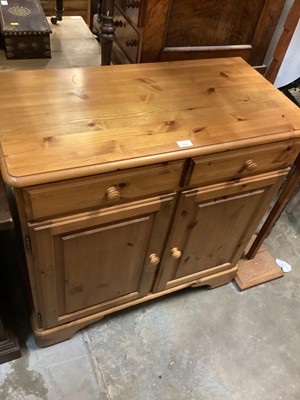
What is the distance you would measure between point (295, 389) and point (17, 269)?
122 centimetres

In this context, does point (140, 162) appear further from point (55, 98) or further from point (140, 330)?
point (140, 330)

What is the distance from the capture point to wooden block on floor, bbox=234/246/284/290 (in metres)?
1.60

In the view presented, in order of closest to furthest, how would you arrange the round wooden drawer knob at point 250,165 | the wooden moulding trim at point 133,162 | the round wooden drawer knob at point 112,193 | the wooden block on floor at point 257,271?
the wooden moulding trim at point 133,162, the round wooden drawer knob at point 112,193, the round wooden drawer knob at point 250,165, the wooden block on floor at point 257,271

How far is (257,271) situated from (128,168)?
1.07 meters

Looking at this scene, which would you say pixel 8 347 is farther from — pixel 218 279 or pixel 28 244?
pixel 218 279

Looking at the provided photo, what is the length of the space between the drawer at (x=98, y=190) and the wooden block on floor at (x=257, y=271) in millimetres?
847

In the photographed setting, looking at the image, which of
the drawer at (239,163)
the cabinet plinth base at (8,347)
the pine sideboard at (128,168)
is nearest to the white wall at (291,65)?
the pine sideboard at (128,168)

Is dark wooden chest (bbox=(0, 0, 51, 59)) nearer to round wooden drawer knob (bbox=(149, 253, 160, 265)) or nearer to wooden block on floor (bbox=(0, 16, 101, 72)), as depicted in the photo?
A: wooden block on floor (bbox=(0, 16, 101, 72))

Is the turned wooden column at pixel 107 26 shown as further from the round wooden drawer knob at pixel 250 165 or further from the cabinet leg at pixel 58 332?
the cabinet leg at pixel 58 332

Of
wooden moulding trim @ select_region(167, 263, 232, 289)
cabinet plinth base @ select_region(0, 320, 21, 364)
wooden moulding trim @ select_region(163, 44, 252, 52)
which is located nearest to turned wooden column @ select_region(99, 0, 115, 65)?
wooden moulding trim @ select_region(163, 44, 252, 52)

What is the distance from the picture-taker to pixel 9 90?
929 mm

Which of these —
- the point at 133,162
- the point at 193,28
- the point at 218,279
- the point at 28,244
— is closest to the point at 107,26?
the point at 193,28

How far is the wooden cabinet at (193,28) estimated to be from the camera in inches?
43.1

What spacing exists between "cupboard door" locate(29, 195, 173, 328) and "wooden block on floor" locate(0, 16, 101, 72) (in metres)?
0.75
